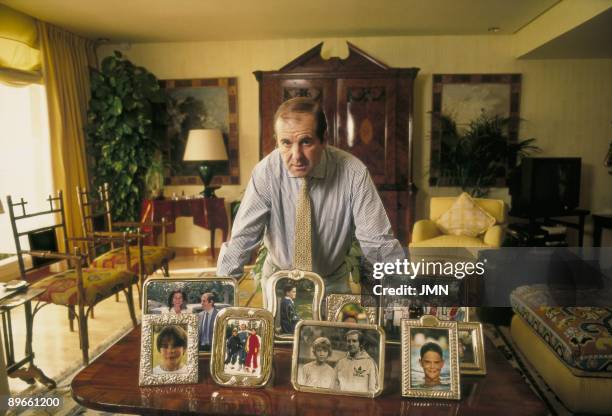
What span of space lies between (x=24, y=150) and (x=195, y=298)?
376cm

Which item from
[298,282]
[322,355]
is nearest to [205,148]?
[298,282]

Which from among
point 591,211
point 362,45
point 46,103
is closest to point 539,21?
point 362,45

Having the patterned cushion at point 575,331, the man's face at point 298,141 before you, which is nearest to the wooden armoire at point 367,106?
the patterned cushion at point 575,331

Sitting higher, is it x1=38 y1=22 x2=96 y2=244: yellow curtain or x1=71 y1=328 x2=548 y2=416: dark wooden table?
x1=38 y1=22 x2=96 y2=244: yellow curtain

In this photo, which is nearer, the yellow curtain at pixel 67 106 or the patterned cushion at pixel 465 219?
the patterned cushion at pixel 465 219

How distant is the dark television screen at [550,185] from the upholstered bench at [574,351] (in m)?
2.15

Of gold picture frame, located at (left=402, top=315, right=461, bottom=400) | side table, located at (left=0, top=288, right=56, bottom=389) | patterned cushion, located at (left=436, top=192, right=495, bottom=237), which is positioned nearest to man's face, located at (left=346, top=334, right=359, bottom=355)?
gold picture frame, located at (left=402, top=315, right=461, bottom=400)

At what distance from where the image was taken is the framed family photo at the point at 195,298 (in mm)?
1031

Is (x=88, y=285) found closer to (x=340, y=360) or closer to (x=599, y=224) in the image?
(x=340, y=360)

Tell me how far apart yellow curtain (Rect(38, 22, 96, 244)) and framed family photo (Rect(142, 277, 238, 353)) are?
3.51 meters

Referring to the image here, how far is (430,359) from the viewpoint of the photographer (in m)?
0.92

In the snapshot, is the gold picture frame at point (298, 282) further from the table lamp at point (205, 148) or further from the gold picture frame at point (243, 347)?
the table lamp at point (205, 148)

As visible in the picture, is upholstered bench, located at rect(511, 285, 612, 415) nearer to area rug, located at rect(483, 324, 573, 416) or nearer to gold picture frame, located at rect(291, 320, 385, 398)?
area rug, located at rect(483, 324, 573, 416)

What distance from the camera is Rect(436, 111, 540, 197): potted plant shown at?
4250 millimetres
